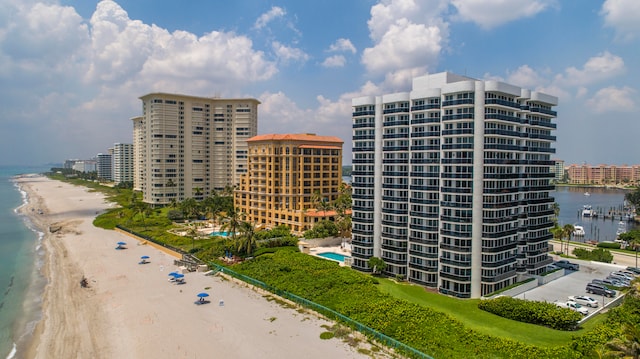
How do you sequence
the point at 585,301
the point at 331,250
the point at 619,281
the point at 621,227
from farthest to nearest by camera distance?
1. the point at 621,227
2. the point at 331,250
3. the point at 619,281
4. the point at 585,301

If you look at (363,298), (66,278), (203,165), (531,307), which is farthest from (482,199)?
(203,165)

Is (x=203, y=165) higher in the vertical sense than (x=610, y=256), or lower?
higher

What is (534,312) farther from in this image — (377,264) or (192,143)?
(192,143)

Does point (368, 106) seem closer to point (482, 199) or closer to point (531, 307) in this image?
point (482, 199)

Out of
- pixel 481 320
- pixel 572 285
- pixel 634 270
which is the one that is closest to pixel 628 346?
pixel 481 320

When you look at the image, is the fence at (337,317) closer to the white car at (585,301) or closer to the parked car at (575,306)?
the parked car at (575,306)
